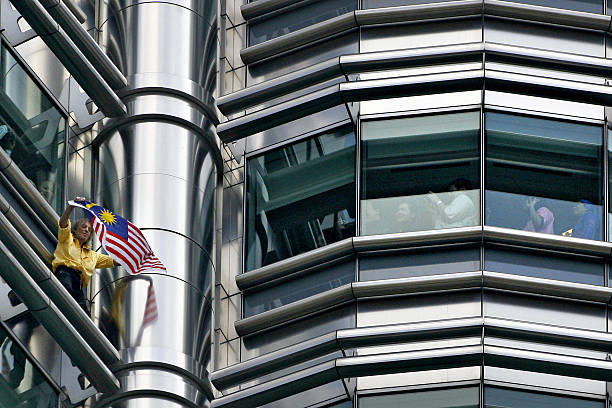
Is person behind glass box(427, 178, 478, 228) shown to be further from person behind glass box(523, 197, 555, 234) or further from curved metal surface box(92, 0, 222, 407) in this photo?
curved metal surface box(92, 0, 222, 407)

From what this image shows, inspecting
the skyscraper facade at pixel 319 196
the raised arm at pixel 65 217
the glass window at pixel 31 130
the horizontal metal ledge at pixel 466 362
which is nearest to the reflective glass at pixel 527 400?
the skyscraper facade at pixel 319 196

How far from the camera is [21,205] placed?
4066 cm

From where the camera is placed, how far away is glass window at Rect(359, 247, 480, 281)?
1657 inches

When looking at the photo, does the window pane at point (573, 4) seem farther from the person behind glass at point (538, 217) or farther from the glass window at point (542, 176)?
the person behind glass at point (538, 217)

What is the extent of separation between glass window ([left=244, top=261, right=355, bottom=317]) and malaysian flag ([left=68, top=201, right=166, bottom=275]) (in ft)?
6.23

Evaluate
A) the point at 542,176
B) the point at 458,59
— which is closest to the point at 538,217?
the point at 542,176

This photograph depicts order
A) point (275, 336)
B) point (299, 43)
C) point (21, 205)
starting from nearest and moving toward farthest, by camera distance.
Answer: point (21, 205), point (275, 336), point (299, 43)

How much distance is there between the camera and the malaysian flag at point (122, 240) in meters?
42.9

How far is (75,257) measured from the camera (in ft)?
137

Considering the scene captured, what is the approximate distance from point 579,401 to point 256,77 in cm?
985

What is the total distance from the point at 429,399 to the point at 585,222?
446 cm

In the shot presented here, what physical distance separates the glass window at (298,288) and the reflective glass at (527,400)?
11.5 ft

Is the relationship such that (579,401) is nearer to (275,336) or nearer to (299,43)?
(275,336)

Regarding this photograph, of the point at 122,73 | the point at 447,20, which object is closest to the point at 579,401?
the point at 447,20
